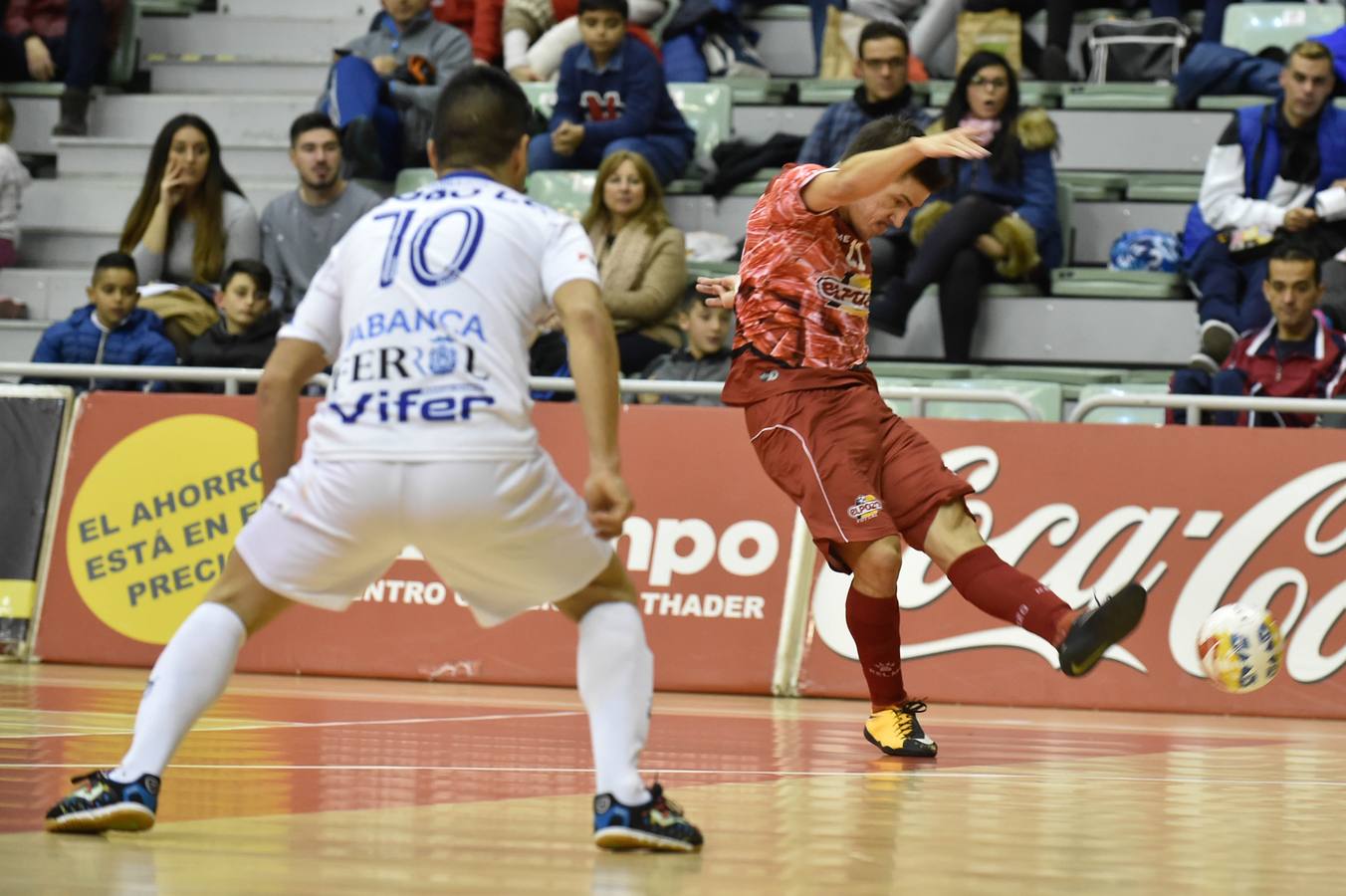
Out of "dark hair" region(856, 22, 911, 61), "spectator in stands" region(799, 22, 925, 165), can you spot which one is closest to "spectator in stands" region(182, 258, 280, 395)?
"spectator in stands" region(799, 22, 925, 165)

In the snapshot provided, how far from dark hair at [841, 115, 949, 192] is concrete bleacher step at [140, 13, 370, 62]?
10.5 meters

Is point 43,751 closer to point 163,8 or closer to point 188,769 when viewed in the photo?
point 188,769

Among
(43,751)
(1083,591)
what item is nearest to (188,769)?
(43,751)

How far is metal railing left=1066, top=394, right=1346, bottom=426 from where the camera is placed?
9695 mm

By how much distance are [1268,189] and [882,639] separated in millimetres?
6026

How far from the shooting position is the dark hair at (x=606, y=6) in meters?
13.6

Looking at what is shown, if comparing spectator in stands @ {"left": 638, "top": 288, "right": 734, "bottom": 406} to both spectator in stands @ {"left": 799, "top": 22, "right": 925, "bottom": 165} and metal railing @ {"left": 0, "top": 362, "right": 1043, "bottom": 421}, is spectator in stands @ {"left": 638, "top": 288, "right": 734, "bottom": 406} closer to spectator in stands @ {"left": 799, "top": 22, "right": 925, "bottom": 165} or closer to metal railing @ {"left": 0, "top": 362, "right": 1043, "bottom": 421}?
metal railing @ {"left": 0, "top": 362, "right": 1043, "bottom": 421}

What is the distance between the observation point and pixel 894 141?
6.93 meters

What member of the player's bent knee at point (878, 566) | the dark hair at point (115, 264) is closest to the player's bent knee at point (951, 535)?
the player's bent knee at point (878, 566)

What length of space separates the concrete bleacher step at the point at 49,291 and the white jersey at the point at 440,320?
10415mm

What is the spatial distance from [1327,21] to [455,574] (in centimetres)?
1115

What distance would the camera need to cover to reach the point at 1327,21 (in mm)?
14070

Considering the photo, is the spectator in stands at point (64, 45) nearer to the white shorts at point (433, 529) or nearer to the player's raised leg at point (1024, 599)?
the player's raised leg at point (1024, 599)

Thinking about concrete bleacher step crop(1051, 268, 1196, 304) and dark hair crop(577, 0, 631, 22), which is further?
dark hair crop(577, 0, 631, 22)
